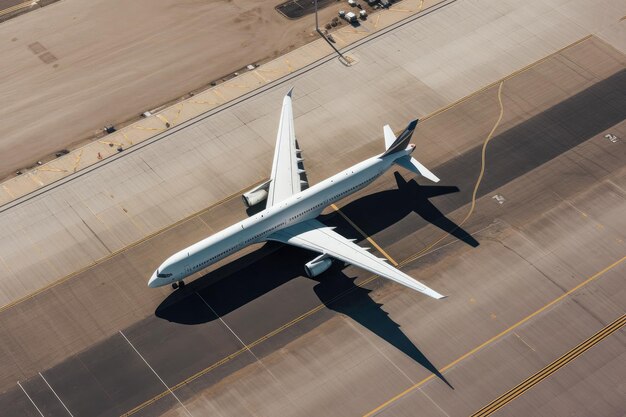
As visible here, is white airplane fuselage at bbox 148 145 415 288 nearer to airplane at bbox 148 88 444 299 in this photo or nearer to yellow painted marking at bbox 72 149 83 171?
airplane at bbox 148 88 444 299

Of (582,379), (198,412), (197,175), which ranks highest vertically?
(197,175)

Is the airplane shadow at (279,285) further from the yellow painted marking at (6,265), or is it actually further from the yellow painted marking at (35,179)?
the yellow painted marking at (35,179)

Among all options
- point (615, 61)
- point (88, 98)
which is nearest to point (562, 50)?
point (615, 61)

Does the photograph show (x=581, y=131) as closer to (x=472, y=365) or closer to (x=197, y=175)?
(x=472, y=365)

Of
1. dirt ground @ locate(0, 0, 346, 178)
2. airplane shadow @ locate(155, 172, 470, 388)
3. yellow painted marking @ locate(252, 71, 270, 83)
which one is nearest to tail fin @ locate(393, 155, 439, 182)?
airplane shadow @ locate(155, 172, 470, 388)

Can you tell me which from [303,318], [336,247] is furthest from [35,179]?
[336,247]

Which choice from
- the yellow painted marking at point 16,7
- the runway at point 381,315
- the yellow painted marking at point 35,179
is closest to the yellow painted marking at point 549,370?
the runway at point 381,315

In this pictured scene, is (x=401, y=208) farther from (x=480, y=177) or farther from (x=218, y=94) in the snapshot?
(x=218, y=94)
